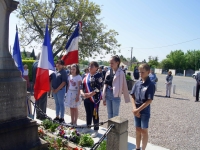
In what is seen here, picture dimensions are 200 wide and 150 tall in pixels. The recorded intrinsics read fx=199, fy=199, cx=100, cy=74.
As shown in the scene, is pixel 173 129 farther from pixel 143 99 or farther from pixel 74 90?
pixel 74 90

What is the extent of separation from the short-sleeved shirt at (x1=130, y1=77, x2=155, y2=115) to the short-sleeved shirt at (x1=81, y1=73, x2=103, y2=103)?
1186 mm

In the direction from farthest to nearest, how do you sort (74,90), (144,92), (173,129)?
(173,129) < (74,90) < (144,92)

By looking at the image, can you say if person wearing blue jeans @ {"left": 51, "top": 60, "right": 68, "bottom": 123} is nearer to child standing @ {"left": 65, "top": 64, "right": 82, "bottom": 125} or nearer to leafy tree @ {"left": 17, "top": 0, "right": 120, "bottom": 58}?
child standing @ {"left": 65, "top": 64, "right": 82, "bottom": 125}

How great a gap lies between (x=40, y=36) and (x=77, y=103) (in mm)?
17345

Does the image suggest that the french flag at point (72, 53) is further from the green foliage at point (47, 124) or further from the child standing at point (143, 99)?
the child standing at point (143, 99)

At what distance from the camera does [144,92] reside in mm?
3561

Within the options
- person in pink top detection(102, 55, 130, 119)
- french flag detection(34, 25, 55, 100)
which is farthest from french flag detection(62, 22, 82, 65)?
person in pink top detection(102, 55, 130, 119)

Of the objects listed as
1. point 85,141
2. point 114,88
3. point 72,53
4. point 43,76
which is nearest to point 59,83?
point 72,53

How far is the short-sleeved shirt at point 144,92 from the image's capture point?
352cm

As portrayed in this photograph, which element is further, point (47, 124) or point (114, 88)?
point (47, 124)

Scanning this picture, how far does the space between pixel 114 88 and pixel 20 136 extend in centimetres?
205

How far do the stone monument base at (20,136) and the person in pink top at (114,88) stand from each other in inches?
64.4

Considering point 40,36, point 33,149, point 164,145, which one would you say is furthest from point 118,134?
point 40,36

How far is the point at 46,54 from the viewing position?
4496 mm
